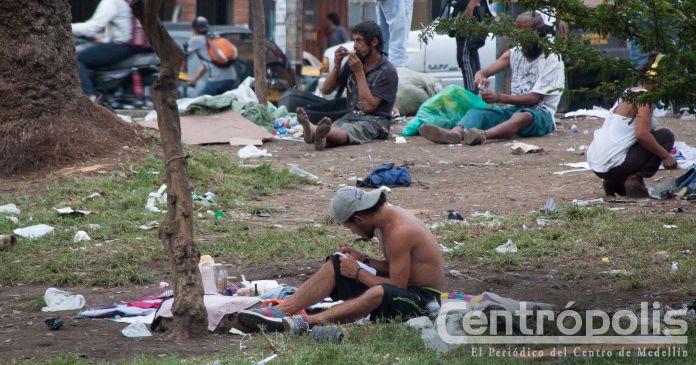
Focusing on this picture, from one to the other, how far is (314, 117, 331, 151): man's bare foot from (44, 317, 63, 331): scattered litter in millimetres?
5971

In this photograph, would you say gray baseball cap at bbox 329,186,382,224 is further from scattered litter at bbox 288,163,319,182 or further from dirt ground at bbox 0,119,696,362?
scattered litter at bbox 288,163,319,182

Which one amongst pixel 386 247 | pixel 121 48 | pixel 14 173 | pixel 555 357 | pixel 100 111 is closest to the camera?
pixel 555 357

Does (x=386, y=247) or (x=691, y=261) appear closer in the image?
(x=386, y=247)

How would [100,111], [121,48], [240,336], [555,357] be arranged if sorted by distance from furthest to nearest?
[121,48] → [100,111] → [240,336] → [555,357]

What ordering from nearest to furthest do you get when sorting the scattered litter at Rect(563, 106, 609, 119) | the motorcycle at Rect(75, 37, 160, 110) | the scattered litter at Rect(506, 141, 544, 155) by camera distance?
the scattered litter at Rect(506, 141, 544, 155) < the scattered litter at Rect(563, 106, 609, 119) < the motorcycle at Rect(75, 37, 160, 110)

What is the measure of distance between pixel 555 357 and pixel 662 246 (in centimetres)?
252

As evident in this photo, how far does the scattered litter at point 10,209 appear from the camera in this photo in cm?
778

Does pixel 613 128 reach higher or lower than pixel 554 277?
higher

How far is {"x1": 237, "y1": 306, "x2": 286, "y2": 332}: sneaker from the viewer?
4.95 meters

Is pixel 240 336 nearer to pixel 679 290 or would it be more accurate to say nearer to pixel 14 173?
pixel 679 290

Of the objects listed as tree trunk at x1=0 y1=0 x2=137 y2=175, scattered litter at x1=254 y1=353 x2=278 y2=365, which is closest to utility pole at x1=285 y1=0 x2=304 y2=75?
tree trunk at x1=0 y1=0 x2=137 y2=175

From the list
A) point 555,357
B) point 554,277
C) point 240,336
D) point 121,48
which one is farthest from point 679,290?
point 121,48

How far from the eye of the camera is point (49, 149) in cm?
882

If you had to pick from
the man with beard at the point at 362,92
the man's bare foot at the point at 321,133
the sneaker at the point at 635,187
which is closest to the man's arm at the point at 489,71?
the man with beard at the point at 362,92
